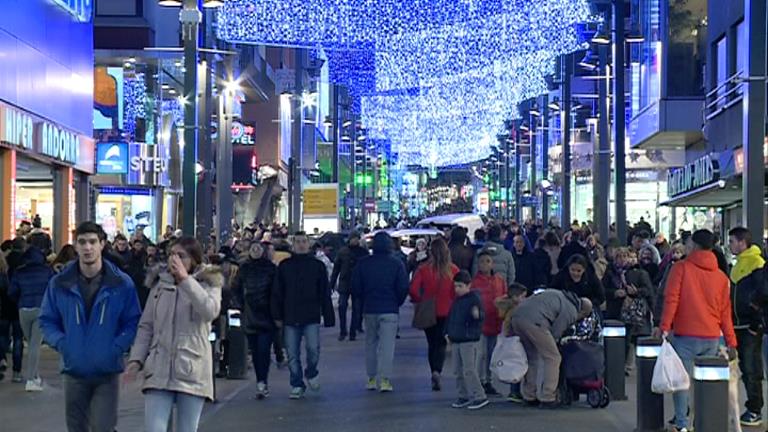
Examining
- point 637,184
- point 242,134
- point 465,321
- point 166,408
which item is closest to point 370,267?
point 465,321

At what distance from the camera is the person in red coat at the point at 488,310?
1540 centimetres

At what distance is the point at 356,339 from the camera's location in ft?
77.9

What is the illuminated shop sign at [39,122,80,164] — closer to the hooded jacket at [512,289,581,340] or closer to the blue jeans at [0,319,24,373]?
the blue jeans at [0,319,24,373]

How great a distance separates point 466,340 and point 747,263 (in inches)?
→ 123

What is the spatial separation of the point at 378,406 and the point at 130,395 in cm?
314

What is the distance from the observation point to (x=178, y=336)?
8.46 meters

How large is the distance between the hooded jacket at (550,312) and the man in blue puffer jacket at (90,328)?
617 cm

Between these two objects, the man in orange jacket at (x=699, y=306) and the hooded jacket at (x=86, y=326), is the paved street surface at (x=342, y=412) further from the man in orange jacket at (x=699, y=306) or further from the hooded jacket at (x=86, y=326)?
the hooded jacket at (x=86, y=326)

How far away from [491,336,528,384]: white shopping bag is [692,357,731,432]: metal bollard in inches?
139

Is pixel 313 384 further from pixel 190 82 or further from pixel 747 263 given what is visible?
pixel 190 82

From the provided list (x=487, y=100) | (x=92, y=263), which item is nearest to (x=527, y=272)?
(x=92, y=263)

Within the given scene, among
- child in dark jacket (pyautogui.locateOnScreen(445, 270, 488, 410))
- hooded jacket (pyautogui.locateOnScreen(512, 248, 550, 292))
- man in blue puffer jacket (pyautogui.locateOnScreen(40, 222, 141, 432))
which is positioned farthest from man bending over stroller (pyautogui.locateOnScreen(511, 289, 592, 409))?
man in blue puffer jacket (pyautogui.locateOnScreen(40, 222, 141, 432))

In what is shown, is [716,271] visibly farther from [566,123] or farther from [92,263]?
[566,123]

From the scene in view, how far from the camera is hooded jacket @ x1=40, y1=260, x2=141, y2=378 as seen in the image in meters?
8.32
